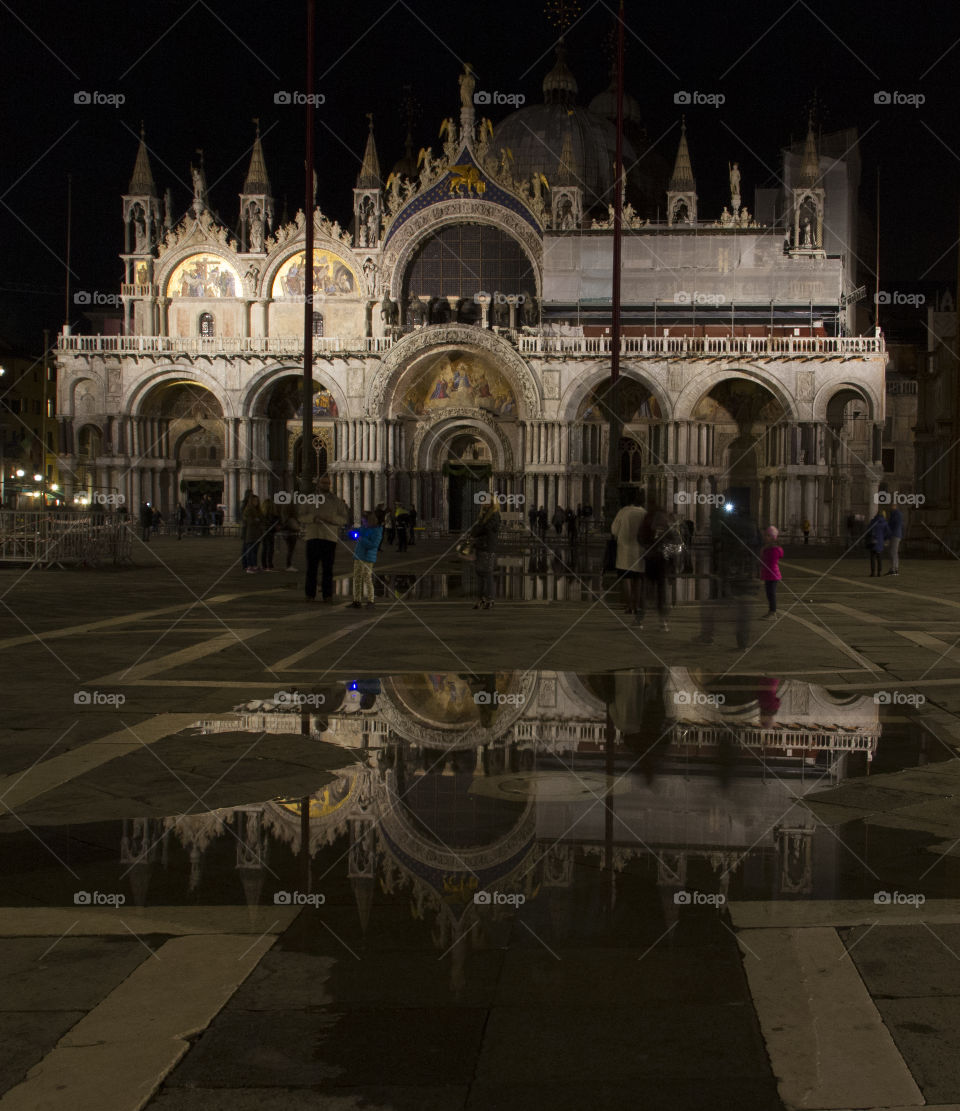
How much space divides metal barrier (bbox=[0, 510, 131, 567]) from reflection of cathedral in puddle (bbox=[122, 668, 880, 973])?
53.1ft

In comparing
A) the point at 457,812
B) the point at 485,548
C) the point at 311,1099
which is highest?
the point at 485,548

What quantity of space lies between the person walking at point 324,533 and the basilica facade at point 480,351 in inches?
1100

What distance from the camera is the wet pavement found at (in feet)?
9.53

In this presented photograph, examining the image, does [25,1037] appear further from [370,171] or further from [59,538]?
[370,171]

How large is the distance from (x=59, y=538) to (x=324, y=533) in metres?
9.69

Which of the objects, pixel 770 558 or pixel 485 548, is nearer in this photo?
pixel 770 558

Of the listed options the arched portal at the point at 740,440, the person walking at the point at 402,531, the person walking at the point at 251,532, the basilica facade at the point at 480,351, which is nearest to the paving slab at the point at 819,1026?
the person walking at the point at 251,532

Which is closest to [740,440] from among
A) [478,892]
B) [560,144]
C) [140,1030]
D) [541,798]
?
[560,144]

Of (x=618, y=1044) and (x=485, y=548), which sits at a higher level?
Result: (x=485, y=548)

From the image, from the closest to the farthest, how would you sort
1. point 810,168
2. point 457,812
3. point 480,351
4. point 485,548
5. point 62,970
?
point 62,970 → point 457,812 → point 485,548 → point 480,351 → point 810,168

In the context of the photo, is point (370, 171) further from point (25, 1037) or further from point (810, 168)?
point (25, 1037)

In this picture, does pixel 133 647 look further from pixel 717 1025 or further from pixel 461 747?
pixel 717 1025

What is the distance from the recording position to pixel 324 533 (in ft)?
51.5

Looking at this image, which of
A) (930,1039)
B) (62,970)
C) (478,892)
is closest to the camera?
(930,1039)
